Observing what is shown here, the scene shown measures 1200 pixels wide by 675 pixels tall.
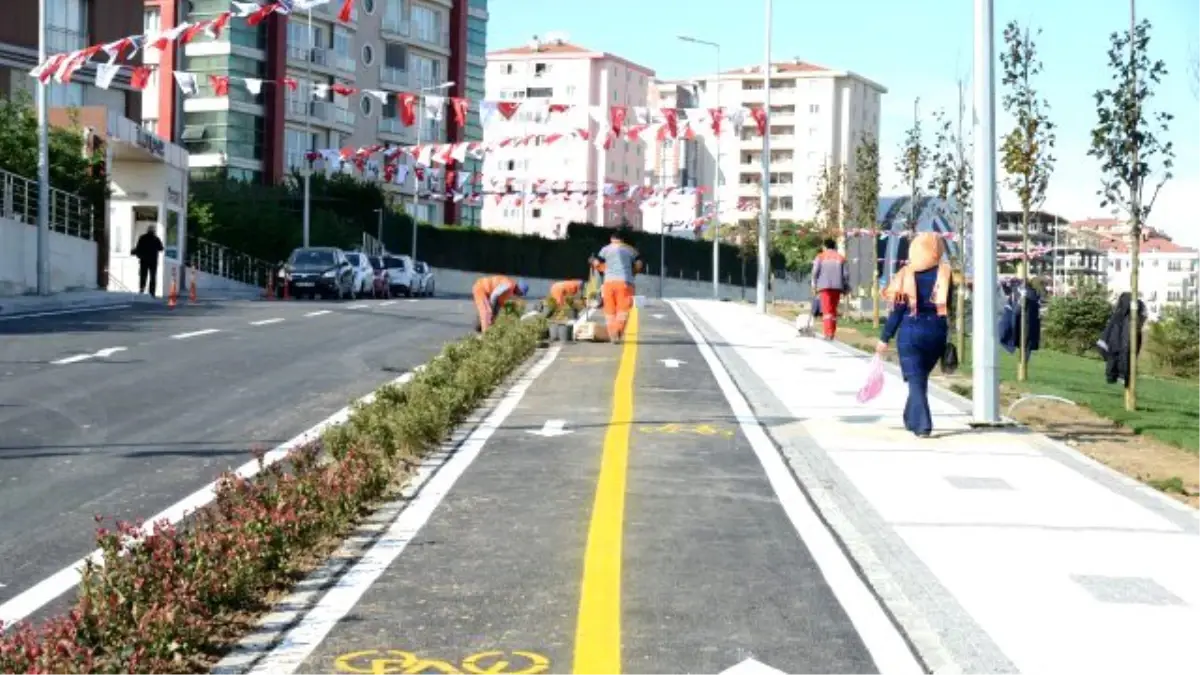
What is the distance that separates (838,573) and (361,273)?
46.3m

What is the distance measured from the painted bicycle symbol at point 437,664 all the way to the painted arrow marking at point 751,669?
0.67 m

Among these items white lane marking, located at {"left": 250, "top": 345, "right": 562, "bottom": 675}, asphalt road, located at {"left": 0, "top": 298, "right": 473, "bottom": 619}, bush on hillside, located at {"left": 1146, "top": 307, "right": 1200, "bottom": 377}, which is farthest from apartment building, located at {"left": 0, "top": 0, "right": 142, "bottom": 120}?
white lane marking, located at {"left": 250, "top": 345, "right": 562, "bottom": 675}

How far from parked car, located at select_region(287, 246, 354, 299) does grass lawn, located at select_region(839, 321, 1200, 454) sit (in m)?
21.3

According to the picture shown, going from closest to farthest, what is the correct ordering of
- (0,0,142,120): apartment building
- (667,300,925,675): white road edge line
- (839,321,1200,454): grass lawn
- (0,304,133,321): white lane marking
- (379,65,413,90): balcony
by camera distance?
1. (667,300,925,675): white road edge line
2. (839,321,1200,454): grass lawn
3. (0,304,133,321): white lane marking
4. (0,0,142,120): apartment building
5. (379,65,413,90): balcony

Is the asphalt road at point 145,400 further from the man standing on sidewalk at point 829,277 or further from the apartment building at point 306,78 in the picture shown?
the apartment building at point 306,78

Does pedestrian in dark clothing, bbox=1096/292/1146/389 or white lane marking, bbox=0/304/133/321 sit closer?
pedestrian in dark clothing, bbox=1096/292/1146/389

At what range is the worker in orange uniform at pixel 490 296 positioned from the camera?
27047 mm

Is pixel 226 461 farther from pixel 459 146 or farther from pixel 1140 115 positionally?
pixel 459 146

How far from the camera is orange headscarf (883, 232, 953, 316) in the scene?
14.6 meters

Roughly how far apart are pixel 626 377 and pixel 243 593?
12984 mm

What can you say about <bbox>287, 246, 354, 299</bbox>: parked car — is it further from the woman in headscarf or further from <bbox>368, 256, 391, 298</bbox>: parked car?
the woman in headscarf

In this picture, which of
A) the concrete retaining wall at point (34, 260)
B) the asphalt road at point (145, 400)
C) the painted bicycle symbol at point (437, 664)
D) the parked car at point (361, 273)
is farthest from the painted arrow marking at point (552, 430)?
the parked car at point (361, 273)

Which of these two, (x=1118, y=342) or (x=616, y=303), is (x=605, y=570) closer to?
(x=1118, y=342)

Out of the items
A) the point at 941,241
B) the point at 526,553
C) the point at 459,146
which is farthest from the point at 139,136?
the point at 526,553
